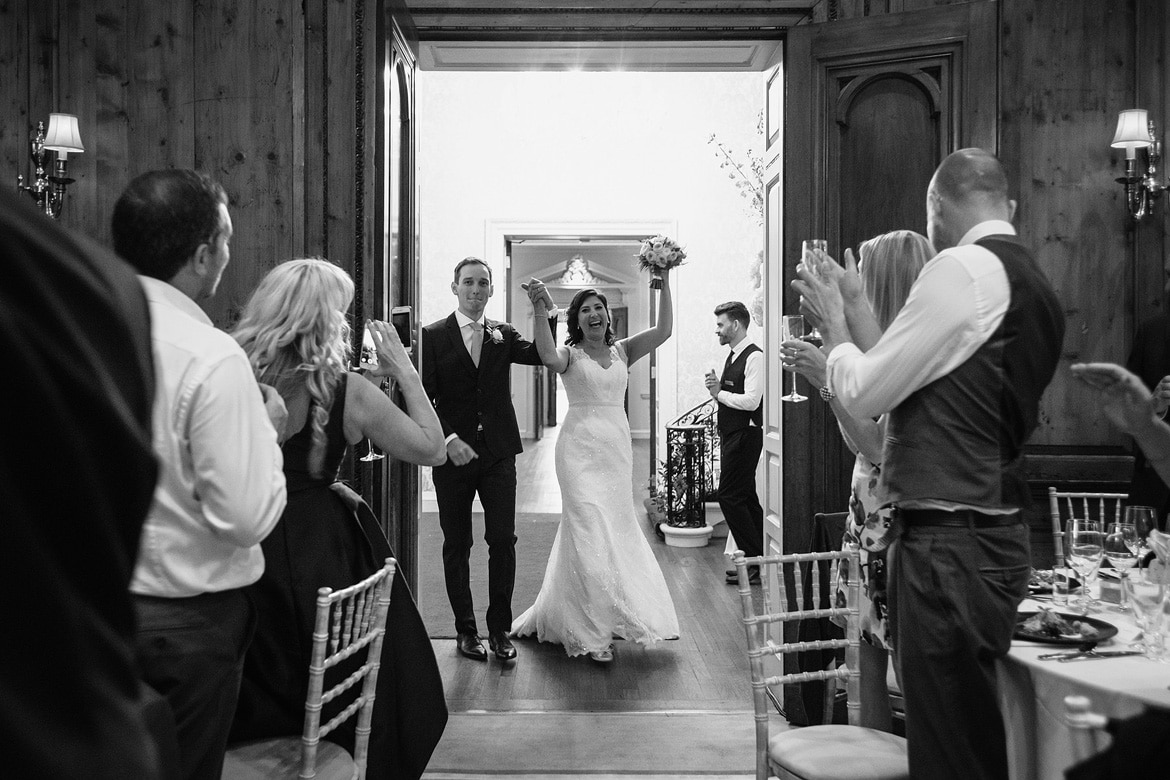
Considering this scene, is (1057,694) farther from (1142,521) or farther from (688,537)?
(688,537)

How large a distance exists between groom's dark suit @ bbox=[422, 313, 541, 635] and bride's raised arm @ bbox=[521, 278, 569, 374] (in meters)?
0.21

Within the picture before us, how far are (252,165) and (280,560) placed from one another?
95.3 inches

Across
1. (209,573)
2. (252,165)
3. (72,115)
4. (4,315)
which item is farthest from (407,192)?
(4,315)

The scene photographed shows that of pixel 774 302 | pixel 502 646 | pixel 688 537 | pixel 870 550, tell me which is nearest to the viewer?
pixel 870 550

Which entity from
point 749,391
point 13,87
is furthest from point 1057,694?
point 749,391

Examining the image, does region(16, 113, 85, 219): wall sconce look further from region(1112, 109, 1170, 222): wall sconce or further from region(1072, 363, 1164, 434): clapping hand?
region(1112, 109, 1170, 222): wall sconce

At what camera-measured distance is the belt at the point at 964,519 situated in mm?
1911

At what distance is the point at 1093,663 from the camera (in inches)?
70.5

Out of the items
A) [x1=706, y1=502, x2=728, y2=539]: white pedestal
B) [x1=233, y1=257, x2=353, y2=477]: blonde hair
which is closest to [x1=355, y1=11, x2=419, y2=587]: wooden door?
[x1=233, y1=257, x2=353, y2=477]: blonde hair

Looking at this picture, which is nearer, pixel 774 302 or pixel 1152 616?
pixel 1152 616

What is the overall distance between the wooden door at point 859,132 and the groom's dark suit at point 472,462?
1405 millimetres

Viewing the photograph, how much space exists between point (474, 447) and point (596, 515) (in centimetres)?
72

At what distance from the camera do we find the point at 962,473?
1910 millimetres

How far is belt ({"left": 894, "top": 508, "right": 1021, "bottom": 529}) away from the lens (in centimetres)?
191
